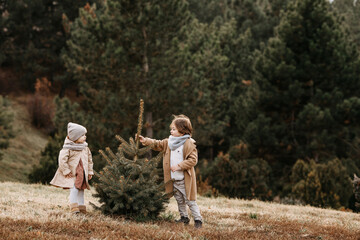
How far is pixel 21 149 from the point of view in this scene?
2447 cm

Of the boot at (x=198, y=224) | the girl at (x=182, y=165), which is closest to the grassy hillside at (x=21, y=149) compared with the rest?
the girl at (x=182, y=165)

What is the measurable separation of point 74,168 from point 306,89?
17201 mm

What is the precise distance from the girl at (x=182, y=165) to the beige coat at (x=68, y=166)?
0.94 metres

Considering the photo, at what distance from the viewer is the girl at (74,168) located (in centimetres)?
577

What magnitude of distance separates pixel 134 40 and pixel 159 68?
1577mm

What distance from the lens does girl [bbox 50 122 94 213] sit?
5766 millimetres

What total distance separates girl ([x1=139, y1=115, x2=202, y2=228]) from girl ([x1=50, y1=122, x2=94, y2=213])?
3.14ft

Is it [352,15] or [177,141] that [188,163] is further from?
[352,15]

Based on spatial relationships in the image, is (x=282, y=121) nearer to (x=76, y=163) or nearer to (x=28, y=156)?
(x=28, y=156)

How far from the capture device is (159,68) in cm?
1669

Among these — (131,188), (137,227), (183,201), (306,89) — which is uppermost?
(306,89)

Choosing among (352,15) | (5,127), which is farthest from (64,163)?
(352,15)

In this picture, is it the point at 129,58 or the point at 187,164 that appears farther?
the point at 129,58

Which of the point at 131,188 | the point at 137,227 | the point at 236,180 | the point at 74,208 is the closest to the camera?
the point at 137,227
